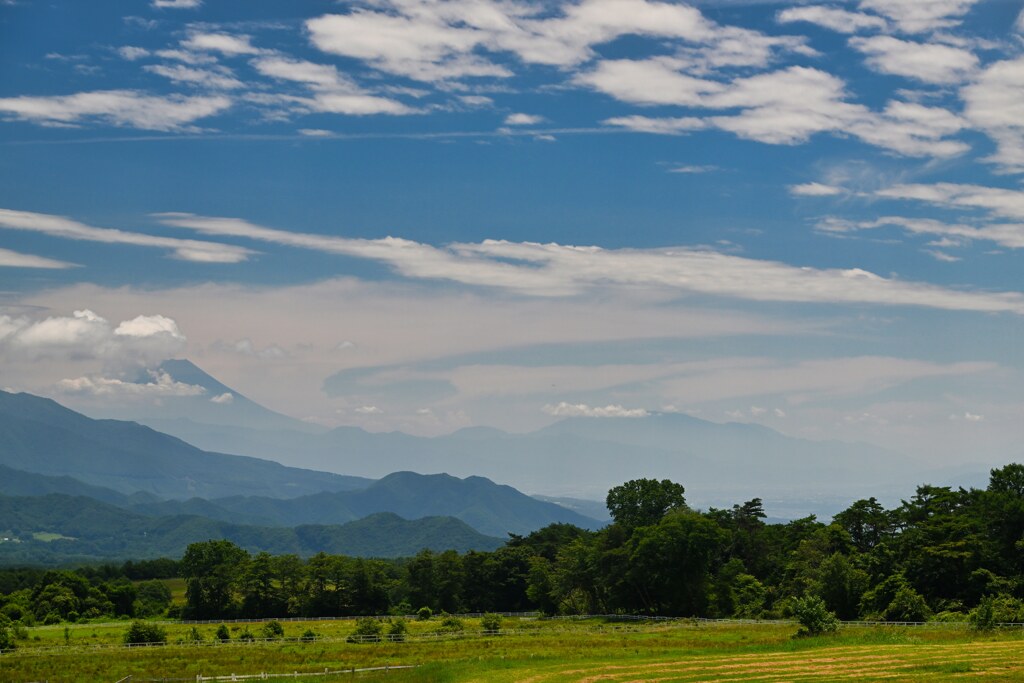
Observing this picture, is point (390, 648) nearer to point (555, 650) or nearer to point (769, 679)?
point (555, 650)

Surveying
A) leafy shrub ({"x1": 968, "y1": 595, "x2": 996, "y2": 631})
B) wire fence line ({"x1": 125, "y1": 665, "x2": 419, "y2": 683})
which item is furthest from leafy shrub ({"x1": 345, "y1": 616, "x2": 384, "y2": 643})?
leafy shrub ({"x1": 968, "y1": 595, "x2": 996, "y2": 631})

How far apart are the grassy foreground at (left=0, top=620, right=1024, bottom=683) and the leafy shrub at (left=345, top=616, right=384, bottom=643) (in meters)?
1.50

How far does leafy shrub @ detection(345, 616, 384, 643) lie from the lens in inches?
2955

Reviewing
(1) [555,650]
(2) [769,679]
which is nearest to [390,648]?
(1) [555,650]

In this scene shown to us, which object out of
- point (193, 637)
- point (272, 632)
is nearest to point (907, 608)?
point (272, 632)

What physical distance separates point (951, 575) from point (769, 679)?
4345 centimetres

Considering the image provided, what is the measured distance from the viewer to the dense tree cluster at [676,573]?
7525cm

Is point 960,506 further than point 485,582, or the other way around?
point 485,582

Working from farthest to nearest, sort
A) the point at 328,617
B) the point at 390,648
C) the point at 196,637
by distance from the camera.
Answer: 1. the point at 328,617
2. the point at 196,637
3. the point at 390,648

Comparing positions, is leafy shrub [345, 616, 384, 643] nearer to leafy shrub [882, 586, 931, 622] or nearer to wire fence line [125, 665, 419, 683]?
wire fence line [125, 665, 419, 683]

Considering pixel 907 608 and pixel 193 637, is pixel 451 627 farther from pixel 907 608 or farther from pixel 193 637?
pixel 907 608

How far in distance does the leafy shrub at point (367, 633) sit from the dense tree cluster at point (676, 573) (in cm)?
2947

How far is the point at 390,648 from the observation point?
67.9 metres

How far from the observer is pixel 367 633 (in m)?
79.1
